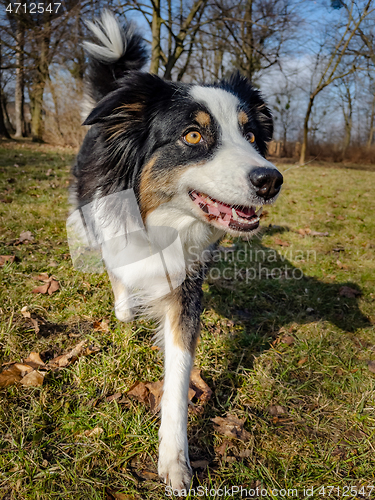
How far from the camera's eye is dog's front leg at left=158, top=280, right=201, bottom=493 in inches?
58.9

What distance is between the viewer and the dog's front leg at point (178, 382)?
1.50m

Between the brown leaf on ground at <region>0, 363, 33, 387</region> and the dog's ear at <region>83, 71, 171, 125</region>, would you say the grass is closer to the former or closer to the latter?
the brown leaf on ground at <region>0, 363, 33, 387</region>

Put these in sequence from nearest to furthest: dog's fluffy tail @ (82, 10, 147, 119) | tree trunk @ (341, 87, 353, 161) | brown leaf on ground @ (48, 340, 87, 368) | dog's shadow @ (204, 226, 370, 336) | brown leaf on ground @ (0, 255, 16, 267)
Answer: brown leaf on ground @ (48, 340, 87, 368), dog's shadow @ (204, 226, 370, 336), brown leaf on ground @ (0, 255, 16, 267), dog's fluffy tail @ (82, 10, 147, 119), tree trunk @ (341, 87, 353, 161)

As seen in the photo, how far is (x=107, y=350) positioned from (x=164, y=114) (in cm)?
153

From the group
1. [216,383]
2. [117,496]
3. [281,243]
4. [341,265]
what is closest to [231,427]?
[216,383]

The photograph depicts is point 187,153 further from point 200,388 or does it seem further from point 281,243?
point 281,243

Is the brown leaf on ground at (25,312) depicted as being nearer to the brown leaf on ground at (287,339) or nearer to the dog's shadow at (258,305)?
the dog's shadow at (258,305)

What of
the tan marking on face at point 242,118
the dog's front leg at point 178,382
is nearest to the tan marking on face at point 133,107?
the tan marking on face at point 242,118

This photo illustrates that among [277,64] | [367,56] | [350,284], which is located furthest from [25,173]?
[367,56]

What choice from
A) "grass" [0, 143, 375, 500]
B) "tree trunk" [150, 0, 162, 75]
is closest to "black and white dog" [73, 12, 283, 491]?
"grass" [0, 143, 375, 500]

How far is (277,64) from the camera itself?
35.9 feet

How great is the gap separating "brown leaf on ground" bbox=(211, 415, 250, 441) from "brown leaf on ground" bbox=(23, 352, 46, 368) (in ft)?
3.42

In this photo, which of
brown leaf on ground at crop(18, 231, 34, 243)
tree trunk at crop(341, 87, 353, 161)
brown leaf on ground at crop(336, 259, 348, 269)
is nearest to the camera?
brown leaf on ground at crop(18, 231, 34, 243)

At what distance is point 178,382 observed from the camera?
1747 mm
